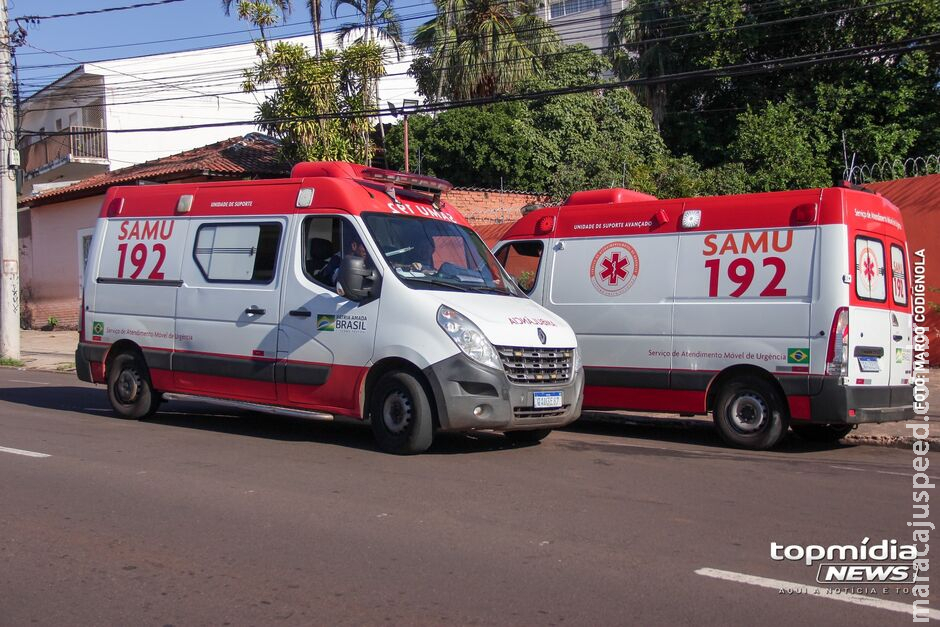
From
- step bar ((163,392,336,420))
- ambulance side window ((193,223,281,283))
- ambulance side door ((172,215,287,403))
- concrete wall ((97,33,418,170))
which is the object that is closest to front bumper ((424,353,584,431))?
step bar ((163,392,336,420))

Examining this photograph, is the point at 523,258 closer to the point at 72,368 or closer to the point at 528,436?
the point at 528,436

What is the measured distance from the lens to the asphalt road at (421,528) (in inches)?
183

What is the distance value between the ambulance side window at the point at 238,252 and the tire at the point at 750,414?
4827 millimetres

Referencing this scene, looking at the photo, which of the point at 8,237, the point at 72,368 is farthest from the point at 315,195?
the point at 8,237

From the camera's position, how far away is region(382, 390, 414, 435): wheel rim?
334 inches

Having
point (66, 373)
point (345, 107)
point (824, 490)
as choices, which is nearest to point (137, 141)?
point (345, 107)

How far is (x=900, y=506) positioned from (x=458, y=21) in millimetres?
31413

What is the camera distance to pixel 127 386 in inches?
427

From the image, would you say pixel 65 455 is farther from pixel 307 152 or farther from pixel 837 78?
pixel 837 78

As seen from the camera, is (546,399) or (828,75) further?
(828,75)

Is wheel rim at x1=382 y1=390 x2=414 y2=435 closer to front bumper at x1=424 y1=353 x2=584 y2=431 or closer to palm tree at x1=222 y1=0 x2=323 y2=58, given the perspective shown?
front bumper at x1=424 y1=353 x2=584 y2=431

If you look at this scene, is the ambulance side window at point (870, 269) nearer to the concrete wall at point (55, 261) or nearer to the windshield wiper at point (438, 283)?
the windshield wiper at point (438, 283)

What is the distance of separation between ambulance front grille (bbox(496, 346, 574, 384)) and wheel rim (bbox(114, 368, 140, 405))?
4.73m

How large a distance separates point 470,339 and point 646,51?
104 feet
